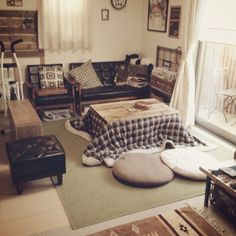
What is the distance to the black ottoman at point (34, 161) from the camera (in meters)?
2.72

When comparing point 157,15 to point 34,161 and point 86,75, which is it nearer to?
point 86,75

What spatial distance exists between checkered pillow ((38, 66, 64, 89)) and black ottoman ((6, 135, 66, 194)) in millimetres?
2021

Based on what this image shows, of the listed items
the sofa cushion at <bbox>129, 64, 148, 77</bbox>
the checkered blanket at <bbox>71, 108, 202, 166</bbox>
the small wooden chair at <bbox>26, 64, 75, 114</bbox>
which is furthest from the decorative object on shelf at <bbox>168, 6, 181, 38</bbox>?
the small wooden chair at <bbox>26, 64, 75, 114</bbox>

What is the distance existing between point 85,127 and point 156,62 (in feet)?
6.60

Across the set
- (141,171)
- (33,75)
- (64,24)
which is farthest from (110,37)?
(141,171)

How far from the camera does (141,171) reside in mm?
3059

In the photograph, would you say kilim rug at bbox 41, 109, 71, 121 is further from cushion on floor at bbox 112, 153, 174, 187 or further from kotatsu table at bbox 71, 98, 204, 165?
cushion on floor at bbox 112, 153, 174, 187

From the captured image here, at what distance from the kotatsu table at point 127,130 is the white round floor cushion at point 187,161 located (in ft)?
1.14

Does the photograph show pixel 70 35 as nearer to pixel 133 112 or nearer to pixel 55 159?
pixel 133 112

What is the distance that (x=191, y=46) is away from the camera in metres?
4.40

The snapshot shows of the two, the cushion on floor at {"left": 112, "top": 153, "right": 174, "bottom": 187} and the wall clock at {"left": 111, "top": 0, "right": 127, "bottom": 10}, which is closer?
the cushion on floor at {"left": 112, "top": 153, "right": 174, "bottom": 187}

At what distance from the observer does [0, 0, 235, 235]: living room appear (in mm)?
2486

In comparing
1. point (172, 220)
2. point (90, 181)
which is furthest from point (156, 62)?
point (172, 220)

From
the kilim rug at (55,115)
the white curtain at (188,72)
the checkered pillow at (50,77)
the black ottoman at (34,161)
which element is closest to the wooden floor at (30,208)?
the black ottoman at (34,161)
